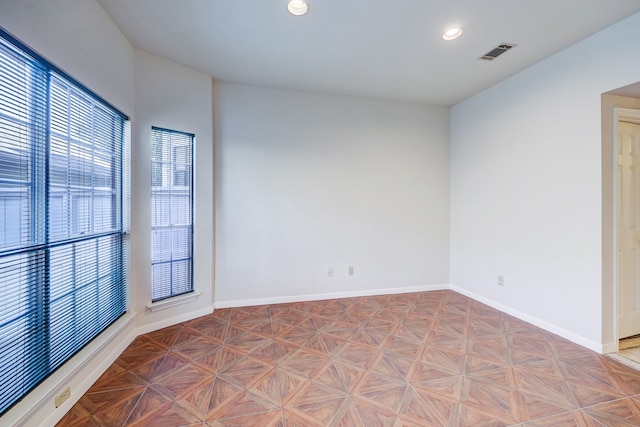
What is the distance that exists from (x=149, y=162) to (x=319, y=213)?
2.13 metres

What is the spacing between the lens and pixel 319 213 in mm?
3799

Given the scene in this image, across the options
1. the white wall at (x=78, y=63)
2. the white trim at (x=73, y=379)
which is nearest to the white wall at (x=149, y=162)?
the white wall at (x=78, y=63)

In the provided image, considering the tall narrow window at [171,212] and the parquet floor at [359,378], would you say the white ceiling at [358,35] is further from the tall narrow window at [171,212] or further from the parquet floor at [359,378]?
the parquet floor at [359,378]

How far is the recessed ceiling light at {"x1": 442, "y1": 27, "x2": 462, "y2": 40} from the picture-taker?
2367 millimetres

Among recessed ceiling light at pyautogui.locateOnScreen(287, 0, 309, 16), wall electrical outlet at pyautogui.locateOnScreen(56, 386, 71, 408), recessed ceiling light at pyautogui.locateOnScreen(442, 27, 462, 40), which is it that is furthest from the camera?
recessed ceiling light at pyautogui.locateOnScreen(442, 27, 462, 40)

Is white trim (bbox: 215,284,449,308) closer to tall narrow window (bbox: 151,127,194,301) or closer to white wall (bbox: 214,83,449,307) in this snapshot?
white wall (bbox: 214,83,449,307)

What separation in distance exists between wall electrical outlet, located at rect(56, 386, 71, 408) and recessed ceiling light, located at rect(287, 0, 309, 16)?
316 centimetres

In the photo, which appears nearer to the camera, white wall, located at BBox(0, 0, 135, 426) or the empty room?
white wall, located at BBox(0, 0, 135, 426)

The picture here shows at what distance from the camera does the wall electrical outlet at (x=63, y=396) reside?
1.66 meters

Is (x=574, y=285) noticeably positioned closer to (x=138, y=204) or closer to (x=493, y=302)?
(x=493, y=302)

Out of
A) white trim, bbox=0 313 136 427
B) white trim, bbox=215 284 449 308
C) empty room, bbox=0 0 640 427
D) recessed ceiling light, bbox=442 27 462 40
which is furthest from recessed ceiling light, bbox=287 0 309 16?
white trim, bbox=215 284 449 308

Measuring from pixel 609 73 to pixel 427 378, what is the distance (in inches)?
121

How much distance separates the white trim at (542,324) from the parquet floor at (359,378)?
8 centimetres

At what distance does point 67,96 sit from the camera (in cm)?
184
